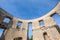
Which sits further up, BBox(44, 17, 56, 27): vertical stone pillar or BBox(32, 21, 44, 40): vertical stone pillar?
BBox(44, 17, 56, 27): vertical stone pillar

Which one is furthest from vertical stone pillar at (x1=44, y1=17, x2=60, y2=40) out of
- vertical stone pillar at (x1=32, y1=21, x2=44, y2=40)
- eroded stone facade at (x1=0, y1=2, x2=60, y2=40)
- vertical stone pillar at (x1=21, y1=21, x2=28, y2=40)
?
vertical stone pillar at (x1=21, y1=21, x2=28, y2=40)

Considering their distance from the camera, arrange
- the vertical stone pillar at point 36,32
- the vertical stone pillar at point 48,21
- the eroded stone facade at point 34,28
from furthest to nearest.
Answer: the vertical stone pillar at point 48,21, the vertical stone pillar at point 36,32, the eroded stone facade at point 34,28

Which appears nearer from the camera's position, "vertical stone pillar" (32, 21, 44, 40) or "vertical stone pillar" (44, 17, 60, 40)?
"vertical stone pillar" (44, 17, 60, 40)

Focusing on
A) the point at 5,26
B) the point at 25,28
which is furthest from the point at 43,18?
the point at 5,26

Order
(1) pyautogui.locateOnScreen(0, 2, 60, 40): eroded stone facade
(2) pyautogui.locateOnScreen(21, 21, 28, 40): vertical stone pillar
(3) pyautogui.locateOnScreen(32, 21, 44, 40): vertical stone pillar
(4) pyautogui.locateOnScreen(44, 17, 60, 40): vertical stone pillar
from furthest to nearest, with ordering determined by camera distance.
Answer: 1. (2) pyautogui.locateOnScreen(21, 21, 28, 40): vertical stone pillar
2. (3) pyautogui.locateOnScreen(32, 21, 44, 40): vertical stone pillar
3. (1) pyautogui.locateOnScreen(0, 2, 60, 40): eroded stone facade
4. (4) pyautogui.locateOnScreen(44, 17, 60, 40): vertical stone pillar

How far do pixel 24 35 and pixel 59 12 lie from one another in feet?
23.9

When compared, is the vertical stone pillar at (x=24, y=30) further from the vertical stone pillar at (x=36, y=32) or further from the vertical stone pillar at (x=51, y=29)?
the vertical stone pillar at (x=51, y=29)

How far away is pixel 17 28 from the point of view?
19062 mm

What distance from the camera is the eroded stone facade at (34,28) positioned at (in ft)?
55.3

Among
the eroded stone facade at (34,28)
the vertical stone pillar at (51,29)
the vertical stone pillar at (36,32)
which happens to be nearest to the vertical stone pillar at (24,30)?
the eroded stone facade at (34,28)

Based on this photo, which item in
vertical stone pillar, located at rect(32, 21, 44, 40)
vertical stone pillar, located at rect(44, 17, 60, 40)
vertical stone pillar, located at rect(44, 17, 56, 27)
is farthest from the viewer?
vertical stone pillar, located at rect(44, 17, 56, 27)

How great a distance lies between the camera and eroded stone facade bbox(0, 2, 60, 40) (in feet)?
55.3

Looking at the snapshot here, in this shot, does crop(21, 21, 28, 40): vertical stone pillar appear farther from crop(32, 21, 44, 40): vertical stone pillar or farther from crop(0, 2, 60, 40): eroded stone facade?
crop(32, 21, 44, 40): vertical stone pillar

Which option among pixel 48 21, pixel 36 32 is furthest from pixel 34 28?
pixel 48 21
